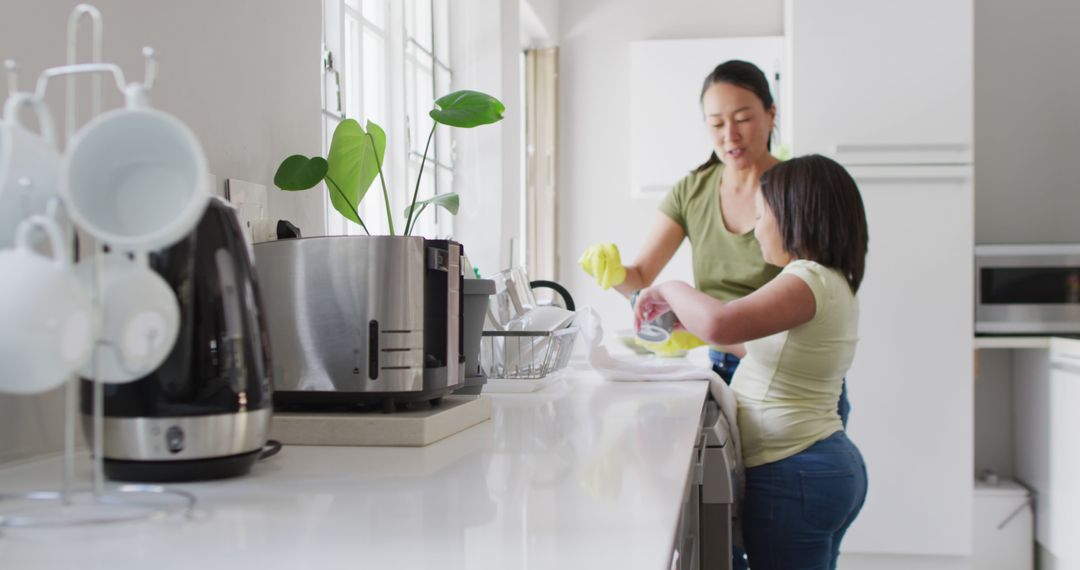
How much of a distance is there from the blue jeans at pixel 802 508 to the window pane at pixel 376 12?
1.44 m

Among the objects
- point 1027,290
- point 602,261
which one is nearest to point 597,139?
point 1027,290

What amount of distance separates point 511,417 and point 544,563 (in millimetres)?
800

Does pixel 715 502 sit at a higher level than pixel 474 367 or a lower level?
lower

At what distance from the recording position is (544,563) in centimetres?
59

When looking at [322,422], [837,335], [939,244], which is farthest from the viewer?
[939,244]

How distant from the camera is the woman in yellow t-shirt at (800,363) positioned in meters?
1.64

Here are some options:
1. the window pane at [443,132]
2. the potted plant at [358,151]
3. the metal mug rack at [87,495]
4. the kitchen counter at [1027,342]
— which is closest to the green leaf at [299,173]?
the potted plant at [358,151]

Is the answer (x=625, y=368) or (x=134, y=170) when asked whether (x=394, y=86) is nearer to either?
(x=625, y=368)

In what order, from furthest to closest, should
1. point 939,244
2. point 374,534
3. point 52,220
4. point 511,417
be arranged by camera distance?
point 939,244 < point 511,417 < point 374,534 < point 52,220

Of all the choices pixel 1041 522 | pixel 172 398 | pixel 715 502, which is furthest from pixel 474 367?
pixel 1041 522

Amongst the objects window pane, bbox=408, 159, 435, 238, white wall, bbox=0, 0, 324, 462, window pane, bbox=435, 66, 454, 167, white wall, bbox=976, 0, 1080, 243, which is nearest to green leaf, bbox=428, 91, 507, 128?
white wall, bbox=0, 0, 324, 462

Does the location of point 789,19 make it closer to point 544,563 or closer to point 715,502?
point 715,502

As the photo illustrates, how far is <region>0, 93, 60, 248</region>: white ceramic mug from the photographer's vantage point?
1.86 ft

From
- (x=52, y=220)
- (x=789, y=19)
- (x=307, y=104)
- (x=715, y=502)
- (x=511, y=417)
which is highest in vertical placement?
(x=789, y=19)
